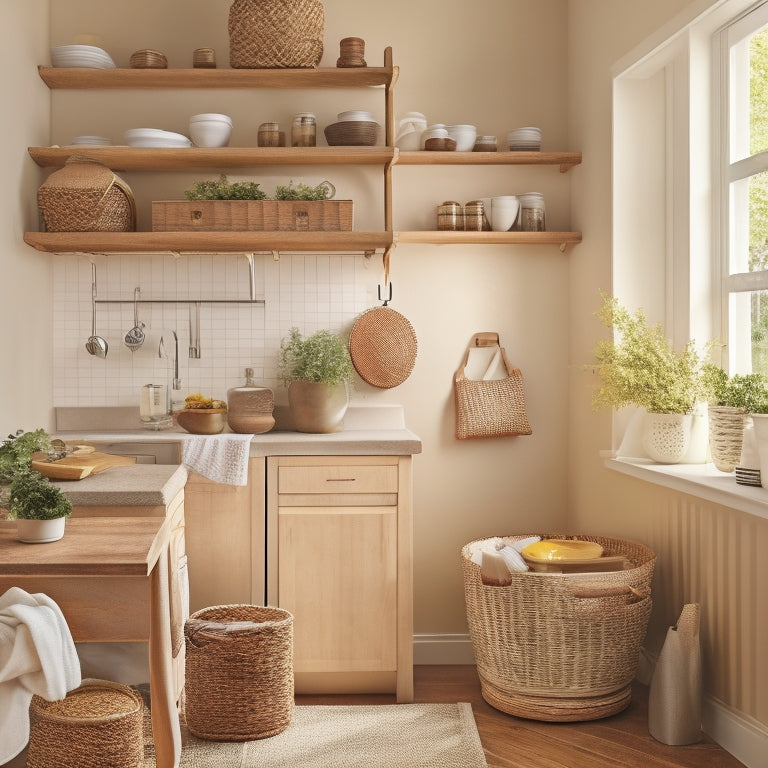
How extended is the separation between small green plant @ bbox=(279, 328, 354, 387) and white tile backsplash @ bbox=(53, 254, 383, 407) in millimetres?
53

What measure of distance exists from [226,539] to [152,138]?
1.54 meters

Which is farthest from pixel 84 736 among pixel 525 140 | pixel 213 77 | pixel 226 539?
pixel 525 140

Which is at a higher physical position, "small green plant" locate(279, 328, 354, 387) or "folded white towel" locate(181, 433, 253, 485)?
"small green plant" locate(279, 328, 354, 387)

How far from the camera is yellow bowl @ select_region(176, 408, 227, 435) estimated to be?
3.29 m

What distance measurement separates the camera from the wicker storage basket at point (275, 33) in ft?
11.1

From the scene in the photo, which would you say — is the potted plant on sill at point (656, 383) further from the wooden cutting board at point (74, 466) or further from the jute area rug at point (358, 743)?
the wooden cutting board at point (74, 466)

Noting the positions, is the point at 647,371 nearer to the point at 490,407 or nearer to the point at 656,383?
the point at 656,383

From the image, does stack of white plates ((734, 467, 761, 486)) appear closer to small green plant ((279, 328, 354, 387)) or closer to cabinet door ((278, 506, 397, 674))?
cabinet door ((278, 506, 397, 674))

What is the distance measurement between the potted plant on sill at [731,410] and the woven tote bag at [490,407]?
3.19 ft

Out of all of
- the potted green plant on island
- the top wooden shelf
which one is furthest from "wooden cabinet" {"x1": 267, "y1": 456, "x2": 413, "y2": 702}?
the top wooden shelf

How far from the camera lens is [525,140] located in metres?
3.63

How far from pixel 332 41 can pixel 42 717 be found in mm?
2755

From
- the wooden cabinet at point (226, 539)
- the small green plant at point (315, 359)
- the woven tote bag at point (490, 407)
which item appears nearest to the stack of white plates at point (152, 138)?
the small green plant at point (315, 359)

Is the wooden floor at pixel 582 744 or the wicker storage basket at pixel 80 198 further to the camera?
the wicker storage basket at pixel 80 198
